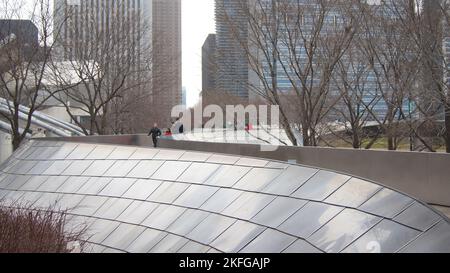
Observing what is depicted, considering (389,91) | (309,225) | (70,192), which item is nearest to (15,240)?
(309,225)

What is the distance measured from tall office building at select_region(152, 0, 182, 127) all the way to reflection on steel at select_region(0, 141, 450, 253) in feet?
66.4

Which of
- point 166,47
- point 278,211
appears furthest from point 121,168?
point 166,47

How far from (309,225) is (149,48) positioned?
26043 millimetres

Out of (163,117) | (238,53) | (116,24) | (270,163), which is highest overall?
(116,24)

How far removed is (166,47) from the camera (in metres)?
35.1

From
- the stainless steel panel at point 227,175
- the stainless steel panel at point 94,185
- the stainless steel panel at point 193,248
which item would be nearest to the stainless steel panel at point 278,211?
the stainless steel panel at point 193,248

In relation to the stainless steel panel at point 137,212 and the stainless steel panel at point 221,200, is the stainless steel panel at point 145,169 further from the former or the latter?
the stainless steel panel at point 221,200

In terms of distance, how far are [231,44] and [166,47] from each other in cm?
1475

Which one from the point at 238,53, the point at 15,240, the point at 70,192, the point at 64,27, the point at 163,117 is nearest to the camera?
the point at 15,240

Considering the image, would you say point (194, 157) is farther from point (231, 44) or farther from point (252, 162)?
point (231, 44)

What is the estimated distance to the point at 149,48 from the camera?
103 ft
